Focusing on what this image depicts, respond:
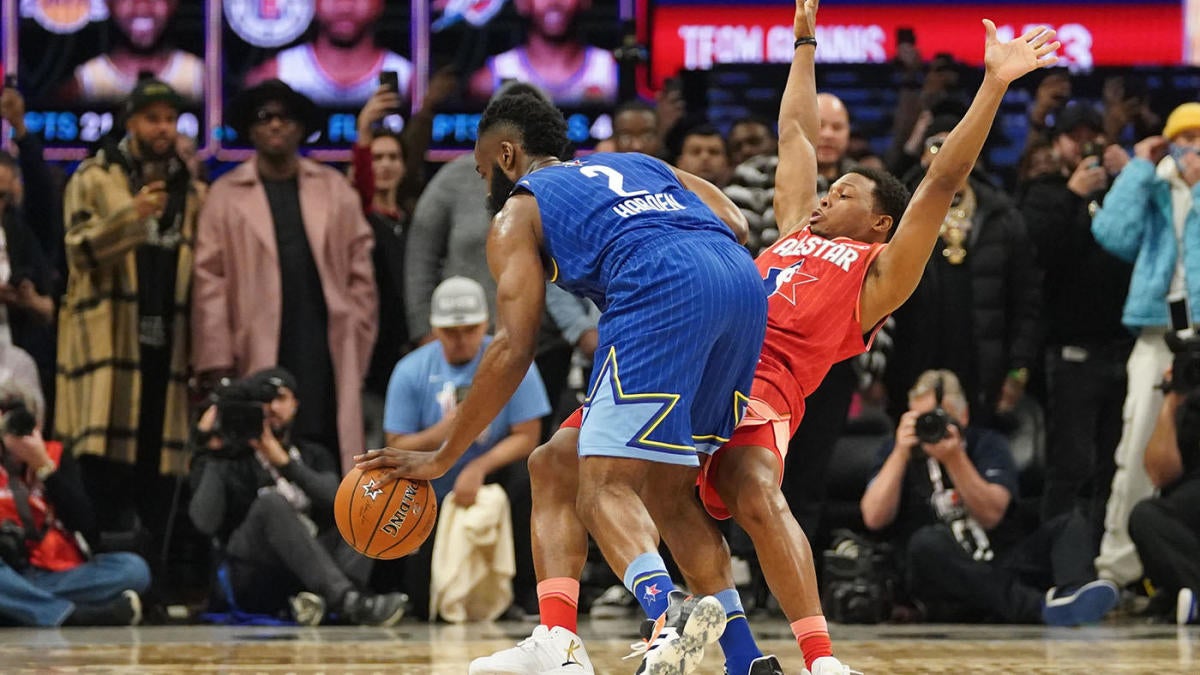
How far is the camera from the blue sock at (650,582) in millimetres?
4457

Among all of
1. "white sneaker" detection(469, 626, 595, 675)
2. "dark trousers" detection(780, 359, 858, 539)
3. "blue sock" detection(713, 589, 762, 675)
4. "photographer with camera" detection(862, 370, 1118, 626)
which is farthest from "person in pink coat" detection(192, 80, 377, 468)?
"blue sock" detection(713, 589, 762, 675)

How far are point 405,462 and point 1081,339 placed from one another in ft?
15.6

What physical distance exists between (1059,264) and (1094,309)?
29cm

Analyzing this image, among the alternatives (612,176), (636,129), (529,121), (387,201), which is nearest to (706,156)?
(636,129)

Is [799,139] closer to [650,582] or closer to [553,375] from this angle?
[650,582]

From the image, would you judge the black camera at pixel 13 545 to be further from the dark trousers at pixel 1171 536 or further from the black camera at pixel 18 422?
the dark trousers at pixel 1171 536

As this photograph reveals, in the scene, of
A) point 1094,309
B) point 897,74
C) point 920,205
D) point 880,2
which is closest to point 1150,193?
point 1094,309

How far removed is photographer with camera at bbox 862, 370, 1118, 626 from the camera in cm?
784

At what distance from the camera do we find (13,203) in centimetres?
872

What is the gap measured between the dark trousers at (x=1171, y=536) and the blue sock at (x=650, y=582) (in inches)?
152

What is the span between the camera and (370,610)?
7.77 meters

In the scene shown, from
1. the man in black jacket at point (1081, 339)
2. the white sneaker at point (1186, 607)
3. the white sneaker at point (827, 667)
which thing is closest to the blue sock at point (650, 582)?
the white sneaker at point (827, 667)

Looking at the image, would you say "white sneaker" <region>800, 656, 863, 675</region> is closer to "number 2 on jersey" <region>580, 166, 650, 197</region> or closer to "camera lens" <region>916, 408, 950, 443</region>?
"number 2 on jersey" <region>580, 166, 650, 197</region>

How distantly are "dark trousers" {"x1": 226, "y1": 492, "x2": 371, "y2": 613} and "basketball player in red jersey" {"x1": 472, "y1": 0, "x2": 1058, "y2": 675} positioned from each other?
3070mm
